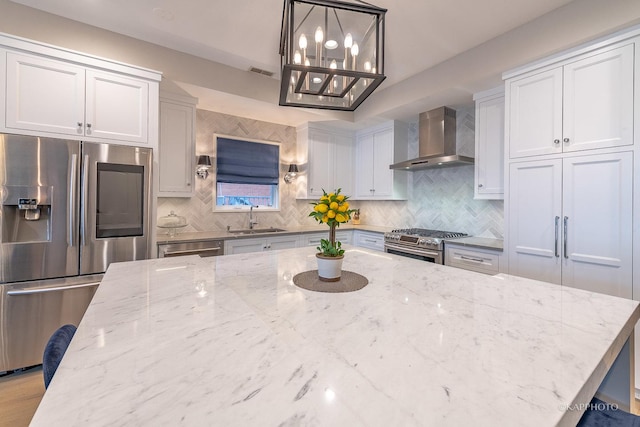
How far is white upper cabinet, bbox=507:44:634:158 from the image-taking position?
184 centimetres

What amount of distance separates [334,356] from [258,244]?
2707 millimetres

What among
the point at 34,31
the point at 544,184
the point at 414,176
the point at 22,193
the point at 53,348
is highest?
the point at 34,31

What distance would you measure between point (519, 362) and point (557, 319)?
1.31ft

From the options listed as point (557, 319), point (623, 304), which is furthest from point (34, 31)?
point (623, 304)

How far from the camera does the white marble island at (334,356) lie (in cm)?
50

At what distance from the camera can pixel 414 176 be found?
13.1ft

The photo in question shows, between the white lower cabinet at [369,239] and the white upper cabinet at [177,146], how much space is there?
2.33 meters

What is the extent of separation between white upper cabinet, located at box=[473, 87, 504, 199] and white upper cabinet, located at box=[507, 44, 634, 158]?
33 cm

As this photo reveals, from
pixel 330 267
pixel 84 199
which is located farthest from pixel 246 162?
pixel 330 267

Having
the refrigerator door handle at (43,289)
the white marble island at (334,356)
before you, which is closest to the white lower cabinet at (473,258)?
the white marble island at (334,356)

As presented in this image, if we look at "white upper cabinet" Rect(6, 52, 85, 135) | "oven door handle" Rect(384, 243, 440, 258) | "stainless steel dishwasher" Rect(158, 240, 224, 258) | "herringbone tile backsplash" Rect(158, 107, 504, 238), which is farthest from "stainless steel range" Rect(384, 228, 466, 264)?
"white upper cabinet" Rect(6, 52, 85, 135)

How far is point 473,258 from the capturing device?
2664mm

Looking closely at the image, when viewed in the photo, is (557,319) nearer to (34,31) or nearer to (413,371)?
(413,371)

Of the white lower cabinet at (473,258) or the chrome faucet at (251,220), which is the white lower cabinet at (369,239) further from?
the chrome faucet at (251,220)
